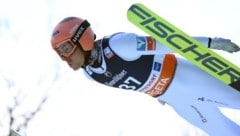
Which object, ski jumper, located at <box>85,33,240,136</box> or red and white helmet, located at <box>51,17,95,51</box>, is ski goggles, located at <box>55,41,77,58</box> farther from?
ski jumper, located at <box>85,33,240,136</box>

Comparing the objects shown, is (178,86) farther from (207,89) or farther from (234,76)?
(234,76)

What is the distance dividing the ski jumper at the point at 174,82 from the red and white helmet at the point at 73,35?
106 mm

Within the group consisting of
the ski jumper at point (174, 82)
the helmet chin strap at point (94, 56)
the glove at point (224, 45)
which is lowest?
the ski jumper at point (174, 82)

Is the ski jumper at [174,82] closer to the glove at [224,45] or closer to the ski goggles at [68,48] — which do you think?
the ski goggles at [68,48]

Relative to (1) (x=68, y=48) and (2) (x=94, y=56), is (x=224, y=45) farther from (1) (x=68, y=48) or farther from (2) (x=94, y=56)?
(1) (x=68, y=48)

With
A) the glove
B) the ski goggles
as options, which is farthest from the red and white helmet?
the glove

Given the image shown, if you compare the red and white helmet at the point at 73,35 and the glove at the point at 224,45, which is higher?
the red and white helmet at the point at 73,35

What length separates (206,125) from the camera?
533 centimetres

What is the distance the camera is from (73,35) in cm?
519

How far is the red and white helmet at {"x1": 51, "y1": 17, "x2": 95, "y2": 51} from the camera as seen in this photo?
203 inches

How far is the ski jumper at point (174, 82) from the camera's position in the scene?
5.12 meters

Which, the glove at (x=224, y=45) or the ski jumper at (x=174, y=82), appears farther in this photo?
the ski jumper at (x=174, y=82)

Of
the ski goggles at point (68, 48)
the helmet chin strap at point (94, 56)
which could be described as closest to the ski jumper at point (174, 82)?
the helmet chin strap at point (94, 56)

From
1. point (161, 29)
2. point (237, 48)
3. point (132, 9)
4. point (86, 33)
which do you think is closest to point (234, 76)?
point (237, 48)
